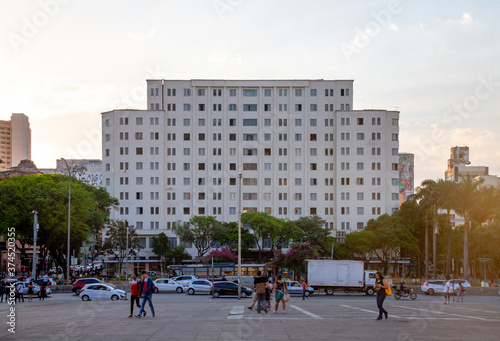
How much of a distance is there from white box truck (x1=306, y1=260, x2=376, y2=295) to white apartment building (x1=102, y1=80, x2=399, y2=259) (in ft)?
186

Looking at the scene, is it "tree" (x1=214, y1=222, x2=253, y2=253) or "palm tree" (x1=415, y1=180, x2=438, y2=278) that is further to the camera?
"tree" (x1=214, y1=222, x2=253, y2=253)

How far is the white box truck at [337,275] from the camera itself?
5912 cm

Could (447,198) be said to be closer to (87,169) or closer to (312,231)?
(312,231)

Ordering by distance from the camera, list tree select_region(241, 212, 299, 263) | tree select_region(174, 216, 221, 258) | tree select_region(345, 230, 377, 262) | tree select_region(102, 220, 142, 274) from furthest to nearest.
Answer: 1. tree select_region(345, 230, 377, 262)
2. tree select_region(174, 216, 221, 258)
3. tree select_region(102, 220, 142, 274)
4. tree select_region(241, 212, 299, 263)

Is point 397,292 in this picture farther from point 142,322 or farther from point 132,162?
point 132,162

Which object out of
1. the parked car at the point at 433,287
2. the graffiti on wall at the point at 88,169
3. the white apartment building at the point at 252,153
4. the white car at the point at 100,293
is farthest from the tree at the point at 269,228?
the graffiti on wall at the point at 88,169

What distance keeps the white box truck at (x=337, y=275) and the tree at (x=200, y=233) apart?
4405 centimetres

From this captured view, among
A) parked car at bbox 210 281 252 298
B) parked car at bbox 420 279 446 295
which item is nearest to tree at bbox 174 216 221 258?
parked car at bbox 420 279 446 295

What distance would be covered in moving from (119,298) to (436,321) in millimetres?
31869

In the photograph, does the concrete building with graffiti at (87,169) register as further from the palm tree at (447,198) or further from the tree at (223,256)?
the palm tree at (447,198)

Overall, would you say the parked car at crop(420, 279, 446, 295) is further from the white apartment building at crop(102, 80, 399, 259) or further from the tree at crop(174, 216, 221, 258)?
the white apartment building at crop(102, 80, 399, 259)

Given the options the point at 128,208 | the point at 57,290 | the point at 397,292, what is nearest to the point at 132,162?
the point at 128,208

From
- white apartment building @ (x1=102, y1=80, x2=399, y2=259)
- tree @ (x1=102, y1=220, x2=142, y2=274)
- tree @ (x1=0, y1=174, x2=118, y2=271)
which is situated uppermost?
white apartment building @ (x1=102, y1=80, x2=399, y2=259)

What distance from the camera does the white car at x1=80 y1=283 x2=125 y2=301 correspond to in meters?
47.5
